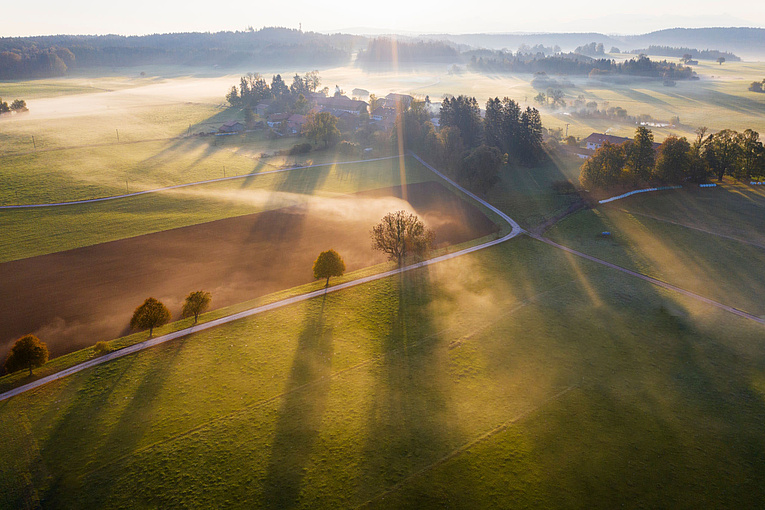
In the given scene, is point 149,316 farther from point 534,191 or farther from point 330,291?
point 534,191

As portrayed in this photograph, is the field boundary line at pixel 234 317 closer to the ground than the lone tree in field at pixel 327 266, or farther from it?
closer to the ground

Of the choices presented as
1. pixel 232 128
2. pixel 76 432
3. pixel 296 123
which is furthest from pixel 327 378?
pixel 232 128

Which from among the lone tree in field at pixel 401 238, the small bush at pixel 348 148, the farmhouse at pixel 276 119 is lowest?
the lone tree in field at pixel 401 238

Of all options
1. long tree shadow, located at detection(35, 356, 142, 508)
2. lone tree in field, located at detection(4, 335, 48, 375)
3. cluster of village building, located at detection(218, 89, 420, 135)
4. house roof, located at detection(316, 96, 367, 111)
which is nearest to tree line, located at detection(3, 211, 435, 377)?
lone tree in field, located at detection(4, 335, 48, 375)

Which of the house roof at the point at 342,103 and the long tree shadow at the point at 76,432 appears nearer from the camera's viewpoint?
the long tree shadow at the point at 76,432

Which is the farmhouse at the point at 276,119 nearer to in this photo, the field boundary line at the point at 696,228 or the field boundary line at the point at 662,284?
the field boundary line at the point at 662,284

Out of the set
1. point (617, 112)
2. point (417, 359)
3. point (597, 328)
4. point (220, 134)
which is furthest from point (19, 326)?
point (617, 112)

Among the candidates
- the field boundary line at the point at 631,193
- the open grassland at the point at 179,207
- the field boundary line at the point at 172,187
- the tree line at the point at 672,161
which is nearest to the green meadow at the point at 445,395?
the open grassland at the point at 179,207
